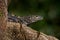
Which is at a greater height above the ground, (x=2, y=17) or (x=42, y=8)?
(x=2, y=17)

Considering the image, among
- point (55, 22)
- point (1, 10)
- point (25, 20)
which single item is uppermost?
point (1, 10)

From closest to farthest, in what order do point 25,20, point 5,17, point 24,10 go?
point 5,17 < point 25,20 < point 24,10

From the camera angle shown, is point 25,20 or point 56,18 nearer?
point 25,20

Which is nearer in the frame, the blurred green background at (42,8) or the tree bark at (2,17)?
the tree bark at (2,17)

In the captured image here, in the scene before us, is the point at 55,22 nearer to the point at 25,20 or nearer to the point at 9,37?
the point at 25,20

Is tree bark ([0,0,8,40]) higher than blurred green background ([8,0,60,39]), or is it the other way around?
tree bark ([0,0,8,40])

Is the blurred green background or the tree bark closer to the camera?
the tree bark

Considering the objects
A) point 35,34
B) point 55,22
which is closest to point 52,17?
point 55,22

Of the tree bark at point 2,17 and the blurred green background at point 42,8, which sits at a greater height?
the tree bark at point 2,17

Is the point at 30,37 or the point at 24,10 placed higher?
the point at 30,37

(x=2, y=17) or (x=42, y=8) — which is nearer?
(x=2, y=17)

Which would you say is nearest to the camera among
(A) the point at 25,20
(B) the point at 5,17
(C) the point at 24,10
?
(B) the point at 5,17
